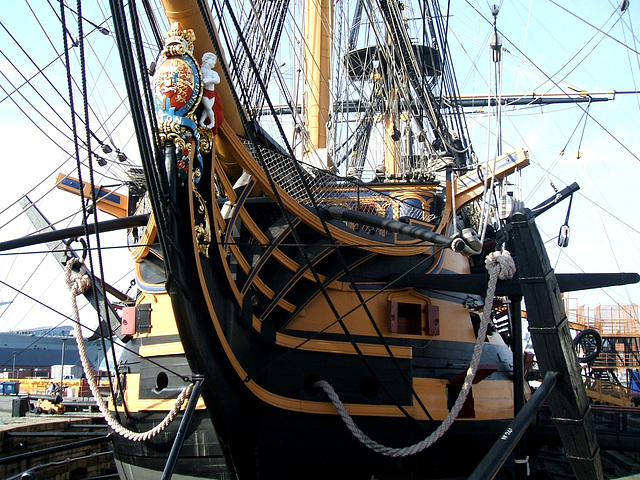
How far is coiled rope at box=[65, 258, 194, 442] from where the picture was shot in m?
6.89

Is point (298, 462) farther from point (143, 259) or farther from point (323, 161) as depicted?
point (323, 161)

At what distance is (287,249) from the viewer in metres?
8.21

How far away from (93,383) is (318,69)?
8.67m

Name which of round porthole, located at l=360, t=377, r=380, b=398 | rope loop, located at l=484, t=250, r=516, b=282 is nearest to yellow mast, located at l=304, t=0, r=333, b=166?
round porthole, located at l=360, t=377, r=380, b=398

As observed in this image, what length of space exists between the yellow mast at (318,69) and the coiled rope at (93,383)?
692 cm

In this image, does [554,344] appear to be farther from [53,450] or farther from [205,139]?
[53,450]

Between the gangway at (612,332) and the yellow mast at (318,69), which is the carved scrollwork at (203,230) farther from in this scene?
the gangway at (612,332)

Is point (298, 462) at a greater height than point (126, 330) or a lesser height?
lesser

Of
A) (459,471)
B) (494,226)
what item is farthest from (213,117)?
(494,226)

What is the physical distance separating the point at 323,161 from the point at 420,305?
378 cm

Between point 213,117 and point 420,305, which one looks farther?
point 420,305

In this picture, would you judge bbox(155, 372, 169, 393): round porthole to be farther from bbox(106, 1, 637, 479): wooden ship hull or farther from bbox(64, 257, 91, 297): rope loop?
bbox(64, 257, 91, 297): rope loop

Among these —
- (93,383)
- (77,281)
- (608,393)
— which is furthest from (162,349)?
(608,393)

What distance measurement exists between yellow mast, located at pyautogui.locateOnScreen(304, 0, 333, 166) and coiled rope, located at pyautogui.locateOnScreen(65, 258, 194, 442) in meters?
6.92
